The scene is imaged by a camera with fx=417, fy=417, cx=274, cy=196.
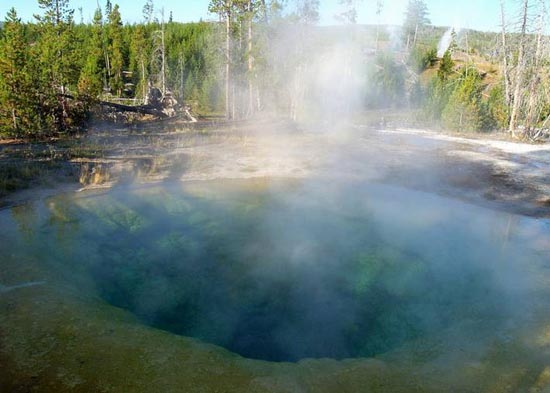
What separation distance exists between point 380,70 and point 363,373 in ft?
129

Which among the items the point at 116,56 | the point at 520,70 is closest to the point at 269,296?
the point at 520,70

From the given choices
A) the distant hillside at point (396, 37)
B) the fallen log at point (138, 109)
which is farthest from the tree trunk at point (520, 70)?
the fallen log at point (138, 109)

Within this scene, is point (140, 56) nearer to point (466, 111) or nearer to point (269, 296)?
point (466, 111)

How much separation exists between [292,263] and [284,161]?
258 inches

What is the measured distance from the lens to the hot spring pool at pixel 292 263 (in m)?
4.45

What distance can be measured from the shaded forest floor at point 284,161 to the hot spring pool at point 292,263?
1182 mm

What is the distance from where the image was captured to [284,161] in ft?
39.5

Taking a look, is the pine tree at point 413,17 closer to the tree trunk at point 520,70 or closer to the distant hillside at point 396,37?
the distant hillside at point 396,37

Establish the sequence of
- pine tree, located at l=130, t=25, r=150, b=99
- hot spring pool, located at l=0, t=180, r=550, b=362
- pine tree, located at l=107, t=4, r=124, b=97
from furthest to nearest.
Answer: pine tree, located at l=107, t=4, r=124, b=97, pine tree, located at l=130, t=25, r=150, b=99, hot spring pool, located at l=0, t=180, r=550, b=362

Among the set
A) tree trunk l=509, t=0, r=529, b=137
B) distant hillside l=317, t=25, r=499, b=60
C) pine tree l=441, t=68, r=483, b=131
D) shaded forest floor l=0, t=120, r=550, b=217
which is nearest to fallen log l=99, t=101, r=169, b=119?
shaded forest floor l=0, t=120, r=550, b=217

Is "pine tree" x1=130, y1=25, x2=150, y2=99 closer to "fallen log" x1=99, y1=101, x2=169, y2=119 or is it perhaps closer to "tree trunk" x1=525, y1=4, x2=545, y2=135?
"fallen log" x1=99, y1=101, x2=169, y2=119

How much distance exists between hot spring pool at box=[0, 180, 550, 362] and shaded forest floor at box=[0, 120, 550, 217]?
118cm

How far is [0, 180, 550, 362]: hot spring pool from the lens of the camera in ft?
14.6

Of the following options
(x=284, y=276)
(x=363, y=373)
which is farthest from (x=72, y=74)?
(x=363, y=373)
